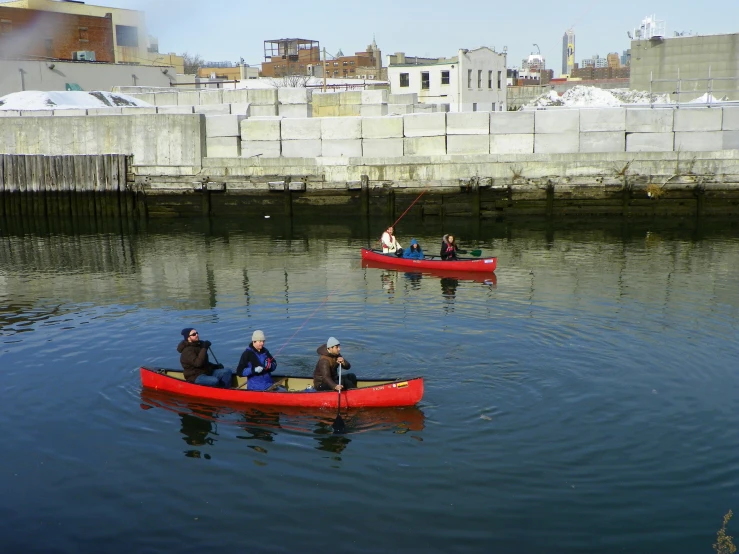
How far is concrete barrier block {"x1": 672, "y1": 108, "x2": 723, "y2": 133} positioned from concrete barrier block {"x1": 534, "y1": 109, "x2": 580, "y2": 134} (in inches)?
217

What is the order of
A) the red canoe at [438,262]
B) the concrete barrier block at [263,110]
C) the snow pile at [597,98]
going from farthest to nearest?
the snow pile at [597,98] < the concrete barrier block at [263,110] < the red canoe at [438,262]

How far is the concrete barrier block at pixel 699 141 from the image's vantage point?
43.7 m

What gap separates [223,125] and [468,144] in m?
15.3

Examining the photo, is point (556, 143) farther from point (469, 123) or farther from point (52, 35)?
point (52, 35)

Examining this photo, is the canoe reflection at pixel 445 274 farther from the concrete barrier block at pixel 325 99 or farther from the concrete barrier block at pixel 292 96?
the concrete barrier block at pixel 292 96

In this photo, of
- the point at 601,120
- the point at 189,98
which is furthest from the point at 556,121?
the point at 189,98

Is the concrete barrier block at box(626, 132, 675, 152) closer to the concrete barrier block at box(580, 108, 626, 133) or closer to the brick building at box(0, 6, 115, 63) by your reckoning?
the concrete barrier block at box(580, 108, 626, 133)

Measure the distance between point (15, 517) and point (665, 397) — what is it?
521 inches

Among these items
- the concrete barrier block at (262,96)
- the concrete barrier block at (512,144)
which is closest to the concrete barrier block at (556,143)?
the concrete barrier block at (512,144)

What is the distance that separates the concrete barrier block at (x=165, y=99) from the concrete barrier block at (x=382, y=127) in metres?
20.0

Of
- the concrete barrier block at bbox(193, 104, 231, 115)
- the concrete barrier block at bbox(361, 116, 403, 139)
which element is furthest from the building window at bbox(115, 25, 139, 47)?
the concrete barrier block at bbox(361, 116, 403, 139)

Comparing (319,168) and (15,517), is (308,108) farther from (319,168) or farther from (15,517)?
(15,517)

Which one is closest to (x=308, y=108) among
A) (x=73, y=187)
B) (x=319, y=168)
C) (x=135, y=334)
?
(x=319, y=168)

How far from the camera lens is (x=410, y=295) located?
1095 inches
